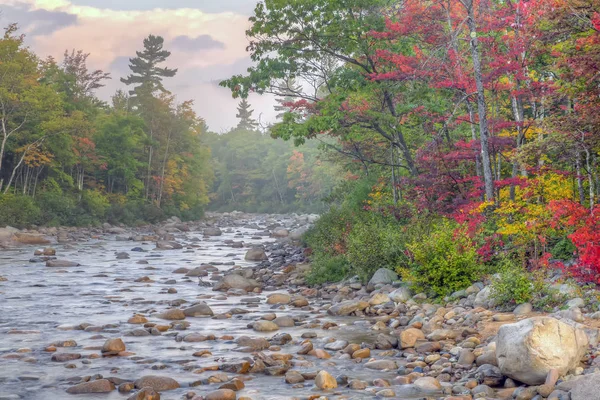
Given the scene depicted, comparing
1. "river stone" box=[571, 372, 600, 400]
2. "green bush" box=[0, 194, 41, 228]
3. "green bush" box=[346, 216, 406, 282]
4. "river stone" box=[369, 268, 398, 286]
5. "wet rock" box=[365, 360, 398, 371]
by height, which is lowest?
"wet rock" box=[365, 360, 398, 371]

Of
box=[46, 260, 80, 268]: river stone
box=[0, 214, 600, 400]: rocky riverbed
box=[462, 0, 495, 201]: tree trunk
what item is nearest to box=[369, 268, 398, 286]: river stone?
box=[0, 214, 600, 400]: rocky riverbed

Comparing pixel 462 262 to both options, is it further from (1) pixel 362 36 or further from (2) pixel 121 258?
(2) pixel 121 258

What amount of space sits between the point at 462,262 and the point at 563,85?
12.9 feet

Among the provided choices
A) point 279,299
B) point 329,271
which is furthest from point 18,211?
point 279,299

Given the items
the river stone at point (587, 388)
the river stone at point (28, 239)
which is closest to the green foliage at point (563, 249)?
the river stone at point (587, 388)

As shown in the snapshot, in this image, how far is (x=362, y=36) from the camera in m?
18.5

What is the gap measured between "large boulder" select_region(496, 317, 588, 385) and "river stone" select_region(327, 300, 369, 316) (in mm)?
5311

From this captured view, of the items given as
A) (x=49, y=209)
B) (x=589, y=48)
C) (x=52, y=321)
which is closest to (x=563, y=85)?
(x=589, y=48)

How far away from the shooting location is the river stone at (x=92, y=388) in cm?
709

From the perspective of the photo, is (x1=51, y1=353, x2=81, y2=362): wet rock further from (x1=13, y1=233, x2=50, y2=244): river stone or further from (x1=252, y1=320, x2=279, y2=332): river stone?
(x1=13, y1=233, x2=50, y2=244): river stone

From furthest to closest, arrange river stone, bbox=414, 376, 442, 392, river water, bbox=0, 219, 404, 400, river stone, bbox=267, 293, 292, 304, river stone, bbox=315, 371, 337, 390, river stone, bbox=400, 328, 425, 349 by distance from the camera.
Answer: river stone, bbox=267, 293, 292, 304, river stone, bbox=400, 328, 425, 349, river water, bbox=0, 219, 404, 400, river stone, bbox=315, 371, 337, 390, river stone, bbox=414, 376, 442, 392

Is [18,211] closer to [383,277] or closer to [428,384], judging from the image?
[383,277]

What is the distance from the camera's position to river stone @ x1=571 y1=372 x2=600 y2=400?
17.8 feet

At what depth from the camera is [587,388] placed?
552 cm
